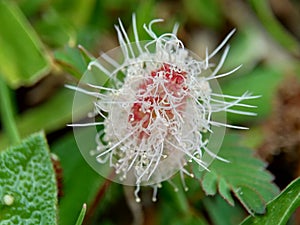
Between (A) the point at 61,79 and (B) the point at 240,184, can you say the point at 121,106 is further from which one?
(A) the point at 61,79

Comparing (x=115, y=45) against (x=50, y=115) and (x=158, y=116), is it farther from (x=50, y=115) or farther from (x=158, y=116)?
(x=158, y=116)

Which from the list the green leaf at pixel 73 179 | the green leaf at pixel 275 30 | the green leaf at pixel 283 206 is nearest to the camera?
the green leaf at pixel 283 206

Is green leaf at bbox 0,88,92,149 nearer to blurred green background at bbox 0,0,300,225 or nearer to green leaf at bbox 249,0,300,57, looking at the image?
blurred green background at bbox 0,0,300,225

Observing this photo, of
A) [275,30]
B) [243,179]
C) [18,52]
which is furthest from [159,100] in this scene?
[275,30]

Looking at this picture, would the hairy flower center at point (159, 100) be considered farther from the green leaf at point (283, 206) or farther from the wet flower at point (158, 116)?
the green leaf at point (283, 206)

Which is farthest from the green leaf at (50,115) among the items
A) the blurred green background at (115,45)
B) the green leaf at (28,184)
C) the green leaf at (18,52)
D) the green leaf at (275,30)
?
the green leaf at (275,30)

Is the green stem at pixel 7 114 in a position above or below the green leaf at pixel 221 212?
above
